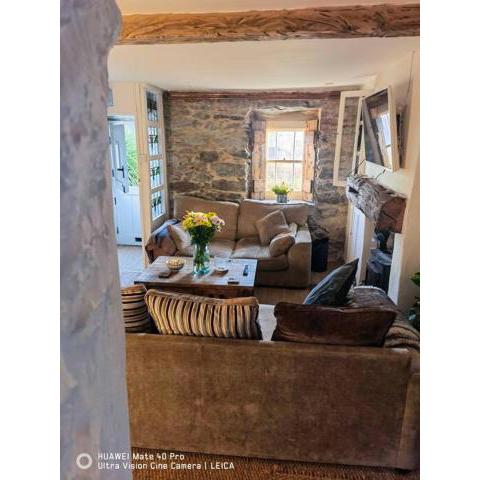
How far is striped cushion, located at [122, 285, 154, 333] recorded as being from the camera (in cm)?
202

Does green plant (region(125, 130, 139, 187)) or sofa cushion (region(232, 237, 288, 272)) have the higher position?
green plant (region(125, 130, 139, 187))

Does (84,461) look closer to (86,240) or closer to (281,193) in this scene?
(86,240)

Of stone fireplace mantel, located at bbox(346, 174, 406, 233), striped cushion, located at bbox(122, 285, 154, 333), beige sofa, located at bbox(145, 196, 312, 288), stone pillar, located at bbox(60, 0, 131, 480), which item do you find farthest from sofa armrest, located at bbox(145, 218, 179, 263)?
stone pillar, located at bbox(60, 0, 131, 480)

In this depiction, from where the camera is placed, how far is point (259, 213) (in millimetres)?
5027

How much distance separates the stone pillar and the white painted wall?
2.53 metres

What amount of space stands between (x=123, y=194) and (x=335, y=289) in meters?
4.29

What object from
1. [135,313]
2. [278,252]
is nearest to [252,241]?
[278,252]

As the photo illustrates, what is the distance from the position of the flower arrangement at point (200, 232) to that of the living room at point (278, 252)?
2 cm

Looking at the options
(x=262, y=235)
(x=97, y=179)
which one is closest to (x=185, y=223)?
(x=262, y=235)

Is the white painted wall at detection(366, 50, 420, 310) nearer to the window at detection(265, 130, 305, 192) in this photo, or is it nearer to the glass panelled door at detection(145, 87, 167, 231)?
the window at detection(265, 130, 305, 192)
